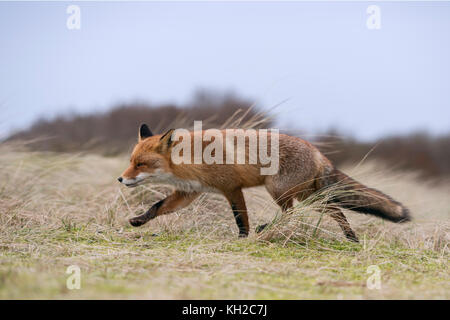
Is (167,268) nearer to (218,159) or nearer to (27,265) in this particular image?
(27,265)

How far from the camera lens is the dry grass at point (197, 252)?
3.10 meters

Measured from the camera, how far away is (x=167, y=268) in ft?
11.8

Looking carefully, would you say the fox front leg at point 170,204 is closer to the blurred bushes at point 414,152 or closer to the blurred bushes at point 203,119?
the blurred bushes at point 203,119

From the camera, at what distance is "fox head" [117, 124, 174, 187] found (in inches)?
205

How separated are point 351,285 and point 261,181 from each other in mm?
2181

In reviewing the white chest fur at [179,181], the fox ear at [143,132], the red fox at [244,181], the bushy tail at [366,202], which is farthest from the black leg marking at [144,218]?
the bushy tail at [366,202]

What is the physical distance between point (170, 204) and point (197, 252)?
4.10ft

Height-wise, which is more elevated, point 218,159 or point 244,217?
point 218,159

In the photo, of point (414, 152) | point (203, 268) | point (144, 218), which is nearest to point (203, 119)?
point (144, 218)

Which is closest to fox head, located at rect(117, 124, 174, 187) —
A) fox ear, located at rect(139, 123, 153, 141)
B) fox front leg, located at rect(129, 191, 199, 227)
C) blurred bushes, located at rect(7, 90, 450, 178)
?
fox front leg, located at rect(129, 191, 199, 227)

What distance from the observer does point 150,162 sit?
5250 millimetres

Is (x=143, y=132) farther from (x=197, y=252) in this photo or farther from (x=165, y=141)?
(x=197, y=252)
